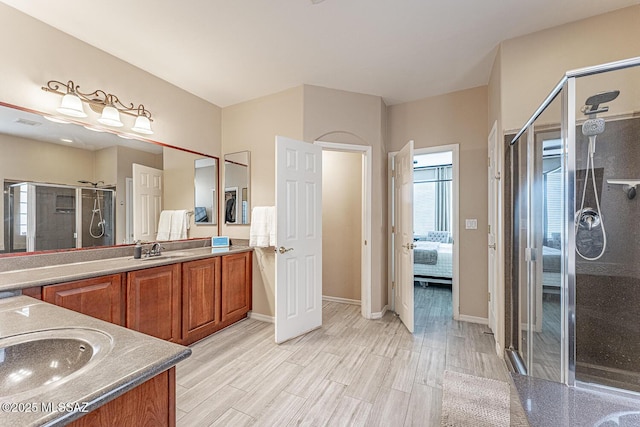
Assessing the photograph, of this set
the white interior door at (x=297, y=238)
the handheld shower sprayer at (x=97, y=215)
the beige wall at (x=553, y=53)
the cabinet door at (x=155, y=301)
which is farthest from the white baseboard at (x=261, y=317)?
the beige wall at (x=553, y=53)

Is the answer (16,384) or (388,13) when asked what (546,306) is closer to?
(388,13)

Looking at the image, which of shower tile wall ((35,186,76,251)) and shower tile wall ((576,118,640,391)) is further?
shower tile wall ((35,186,76,251))

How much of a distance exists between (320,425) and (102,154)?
2.76 metres

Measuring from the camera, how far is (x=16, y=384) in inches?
31.6

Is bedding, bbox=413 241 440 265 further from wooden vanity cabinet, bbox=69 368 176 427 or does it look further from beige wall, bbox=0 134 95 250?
beige wall, bbox=0 134 95 250

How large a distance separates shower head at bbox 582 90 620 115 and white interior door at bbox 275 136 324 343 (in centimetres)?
220

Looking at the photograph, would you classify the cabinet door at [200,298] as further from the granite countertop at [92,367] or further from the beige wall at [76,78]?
the granite countertop at [92,367]

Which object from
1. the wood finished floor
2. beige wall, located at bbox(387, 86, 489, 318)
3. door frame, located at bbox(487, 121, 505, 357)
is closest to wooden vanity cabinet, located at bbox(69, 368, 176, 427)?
the wood finished floor

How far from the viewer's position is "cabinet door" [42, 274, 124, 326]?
1.71 metres

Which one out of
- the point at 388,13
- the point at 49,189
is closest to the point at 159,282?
the point at 49,189

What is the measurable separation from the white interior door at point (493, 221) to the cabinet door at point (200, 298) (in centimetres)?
279

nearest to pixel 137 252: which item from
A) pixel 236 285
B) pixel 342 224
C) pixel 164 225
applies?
pixel 164 225

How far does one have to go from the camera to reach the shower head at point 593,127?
179 cm

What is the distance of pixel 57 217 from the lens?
2.15 m
